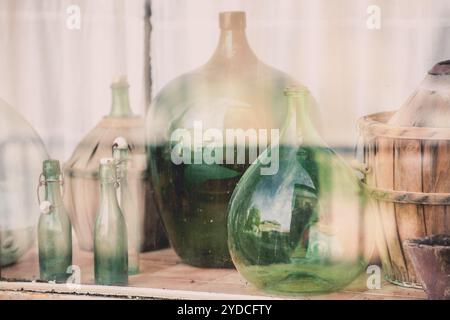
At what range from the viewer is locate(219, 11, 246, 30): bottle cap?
2.16 metres

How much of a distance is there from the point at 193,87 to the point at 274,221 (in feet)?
1.35

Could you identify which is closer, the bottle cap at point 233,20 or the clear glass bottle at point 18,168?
the bottle cap at point 233,20

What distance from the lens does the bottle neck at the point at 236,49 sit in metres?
2.16

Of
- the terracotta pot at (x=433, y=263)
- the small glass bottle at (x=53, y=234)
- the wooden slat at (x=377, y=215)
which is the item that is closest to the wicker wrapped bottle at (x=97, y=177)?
the small glass bottle at (x=53, y=234)

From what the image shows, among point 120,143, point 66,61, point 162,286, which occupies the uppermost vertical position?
point 66,61

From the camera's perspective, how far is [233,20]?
217 cm

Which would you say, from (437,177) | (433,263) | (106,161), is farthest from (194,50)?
(433,263)

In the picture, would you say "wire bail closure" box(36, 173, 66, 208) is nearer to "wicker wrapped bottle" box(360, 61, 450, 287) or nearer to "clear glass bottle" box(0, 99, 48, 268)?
"clear glass bottle" box(0, 99, 48, 268)

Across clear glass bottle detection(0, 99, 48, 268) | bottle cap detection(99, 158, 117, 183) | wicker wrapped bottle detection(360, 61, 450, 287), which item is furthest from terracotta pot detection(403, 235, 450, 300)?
clear glass bottle detection(0, 99, 48, 268)

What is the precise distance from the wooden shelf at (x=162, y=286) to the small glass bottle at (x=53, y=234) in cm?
4

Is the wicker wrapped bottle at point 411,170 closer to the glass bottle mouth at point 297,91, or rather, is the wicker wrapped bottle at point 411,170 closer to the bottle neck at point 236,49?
the glass bottle mouth at point 297,91

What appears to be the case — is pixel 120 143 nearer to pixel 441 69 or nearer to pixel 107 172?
pixel 107 172

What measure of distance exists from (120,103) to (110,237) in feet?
1.30
